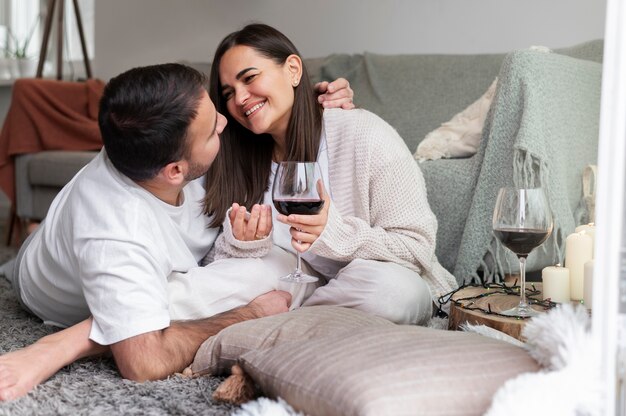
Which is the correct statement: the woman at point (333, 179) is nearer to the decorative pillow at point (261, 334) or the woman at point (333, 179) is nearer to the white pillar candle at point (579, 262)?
the decorative pillow at point (261, 334)

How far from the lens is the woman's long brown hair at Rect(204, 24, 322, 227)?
2.03m

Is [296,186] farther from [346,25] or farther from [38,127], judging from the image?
[38,127]

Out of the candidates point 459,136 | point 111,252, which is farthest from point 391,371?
point 459,136

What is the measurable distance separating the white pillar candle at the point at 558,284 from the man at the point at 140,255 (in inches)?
23.5

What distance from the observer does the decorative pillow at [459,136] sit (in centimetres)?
280

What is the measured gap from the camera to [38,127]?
398 cm

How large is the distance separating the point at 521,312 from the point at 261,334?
1.70 feet

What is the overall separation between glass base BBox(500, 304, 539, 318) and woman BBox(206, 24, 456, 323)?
0.92ft

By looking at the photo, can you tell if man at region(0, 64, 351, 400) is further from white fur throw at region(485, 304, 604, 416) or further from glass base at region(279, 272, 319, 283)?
white fur throw at region(485, 304, 604, 416)

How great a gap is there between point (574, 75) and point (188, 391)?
1632 millimetres

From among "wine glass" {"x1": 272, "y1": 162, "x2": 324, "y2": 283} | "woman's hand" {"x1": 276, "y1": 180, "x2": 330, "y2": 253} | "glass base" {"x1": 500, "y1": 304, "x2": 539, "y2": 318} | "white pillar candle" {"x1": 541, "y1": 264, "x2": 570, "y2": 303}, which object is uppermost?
"wine glass" {"x1": 272, "y1": 162, "x2": 324, "y2": 283}

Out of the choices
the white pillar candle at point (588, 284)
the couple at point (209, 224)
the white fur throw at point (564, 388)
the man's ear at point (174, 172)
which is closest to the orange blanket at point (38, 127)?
the couple at point (209, 224)

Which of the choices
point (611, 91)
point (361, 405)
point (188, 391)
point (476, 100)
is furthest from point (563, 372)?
point (476, 100)

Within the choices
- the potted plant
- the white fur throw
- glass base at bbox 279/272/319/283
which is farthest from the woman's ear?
the potted plant
